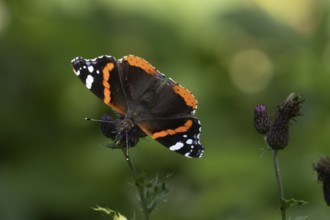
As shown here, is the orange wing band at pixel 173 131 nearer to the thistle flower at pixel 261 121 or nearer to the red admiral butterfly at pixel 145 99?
the red admiral butterfly at pixel 145 99

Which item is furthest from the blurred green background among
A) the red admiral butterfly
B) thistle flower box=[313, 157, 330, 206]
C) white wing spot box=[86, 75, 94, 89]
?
white wing spot box=[86, 75, 94, 89]

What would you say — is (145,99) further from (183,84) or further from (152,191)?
(183,84)

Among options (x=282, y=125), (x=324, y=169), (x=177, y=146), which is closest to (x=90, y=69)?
(x=177, y=146)

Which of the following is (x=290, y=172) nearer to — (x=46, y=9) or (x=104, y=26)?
(x=104, y=26)

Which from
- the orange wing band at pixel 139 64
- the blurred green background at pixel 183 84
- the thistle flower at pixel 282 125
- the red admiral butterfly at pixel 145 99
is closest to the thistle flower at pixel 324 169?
the thistle flower at pixel 282 125

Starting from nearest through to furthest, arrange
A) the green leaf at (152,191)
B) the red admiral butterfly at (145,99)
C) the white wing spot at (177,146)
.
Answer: the green leaf at (152,191), the white wing spot at (177,146), the red admiral butterfly at (145,99)

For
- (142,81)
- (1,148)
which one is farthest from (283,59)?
(142,81)

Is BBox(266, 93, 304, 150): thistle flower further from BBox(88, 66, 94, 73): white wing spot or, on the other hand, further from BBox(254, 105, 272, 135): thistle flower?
BBox(88, 66, 94, 73): white wing spot
